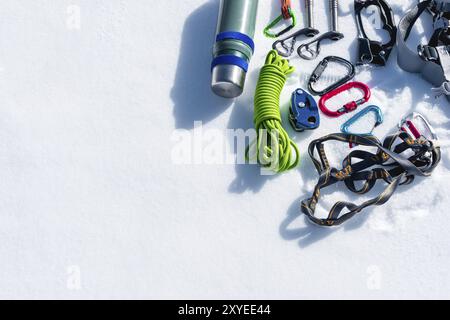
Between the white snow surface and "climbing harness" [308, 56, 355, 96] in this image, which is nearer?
the white snow surface

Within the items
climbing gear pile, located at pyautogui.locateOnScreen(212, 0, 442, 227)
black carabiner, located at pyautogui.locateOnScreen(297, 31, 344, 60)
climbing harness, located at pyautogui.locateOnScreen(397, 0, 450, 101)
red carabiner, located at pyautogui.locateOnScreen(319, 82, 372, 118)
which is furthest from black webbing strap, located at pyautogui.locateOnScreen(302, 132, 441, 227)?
black carabiner, located at pyautogui.locateOnScreen(297, 31, 344, 60)

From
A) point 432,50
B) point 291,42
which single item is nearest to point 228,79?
point 291,42

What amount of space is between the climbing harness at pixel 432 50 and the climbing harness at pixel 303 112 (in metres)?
0.39

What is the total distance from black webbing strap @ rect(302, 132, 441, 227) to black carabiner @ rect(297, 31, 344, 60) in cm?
34

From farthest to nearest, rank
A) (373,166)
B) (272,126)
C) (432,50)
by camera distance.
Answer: (432,50) → (373,166) → (272,126)

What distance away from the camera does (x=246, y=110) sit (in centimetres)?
162

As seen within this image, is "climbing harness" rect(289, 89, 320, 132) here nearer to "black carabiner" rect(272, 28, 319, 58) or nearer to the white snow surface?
the white snow surface

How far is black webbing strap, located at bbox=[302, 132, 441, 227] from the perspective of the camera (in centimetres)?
147

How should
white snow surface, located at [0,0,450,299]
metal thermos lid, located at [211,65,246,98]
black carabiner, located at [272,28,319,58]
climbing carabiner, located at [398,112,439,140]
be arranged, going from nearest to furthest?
white snow surface, located at [0,0,450,299]
metal thermos lid, located at [211,65,246,98]
climbing carabiner, located at [398,112,439,140]
black carabiner, located at [272,28,319,58]

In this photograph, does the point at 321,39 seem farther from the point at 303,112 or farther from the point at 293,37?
the point at 303,112

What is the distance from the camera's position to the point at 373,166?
1.58m

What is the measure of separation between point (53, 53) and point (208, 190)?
2.35ft

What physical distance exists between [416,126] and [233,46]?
65 cm

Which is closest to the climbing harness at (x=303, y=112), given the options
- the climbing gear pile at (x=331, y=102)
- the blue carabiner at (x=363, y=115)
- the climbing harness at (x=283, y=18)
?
the climbing gear pile at (x=331, y=102)
